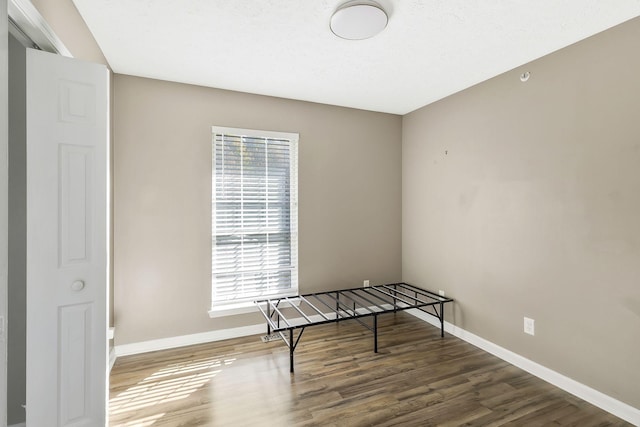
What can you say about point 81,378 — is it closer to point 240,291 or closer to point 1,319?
point 1,319

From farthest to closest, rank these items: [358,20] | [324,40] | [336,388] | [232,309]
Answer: [232,309] < [336,388] < [324,40] < [358,20]

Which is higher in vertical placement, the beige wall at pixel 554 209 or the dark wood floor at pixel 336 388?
the beige wall at pixel 554 209

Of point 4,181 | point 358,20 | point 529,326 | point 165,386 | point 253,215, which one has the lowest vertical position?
point 165,386

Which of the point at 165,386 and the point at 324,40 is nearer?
the point at 324,40

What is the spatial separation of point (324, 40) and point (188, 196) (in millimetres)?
1859

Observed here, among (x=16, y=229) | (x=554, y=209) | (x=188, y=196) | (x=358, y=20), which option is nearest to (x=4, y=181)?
(x=16, y=229)

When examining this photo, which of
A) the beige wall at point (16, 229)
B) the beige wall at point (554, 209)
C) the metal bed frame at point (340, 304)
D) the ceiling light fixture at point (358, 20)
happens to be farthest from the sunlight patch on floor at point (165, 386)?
the ceiling light fixture at point (358, 20)

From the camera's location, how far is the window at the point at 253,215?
122 inches

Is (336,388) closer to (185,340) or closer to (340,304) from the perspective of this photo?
(340,304)

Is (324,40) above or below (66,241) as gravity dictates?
above

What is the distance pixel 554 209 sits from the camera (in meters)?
2.35

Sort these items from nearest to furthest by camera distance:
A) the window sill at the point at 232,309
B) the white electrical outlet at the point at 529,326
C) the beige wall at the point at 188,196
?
the white electrical outlet at the point at 529,326, the beige wall at the point at 188,196, the window sill at the point at 232,309

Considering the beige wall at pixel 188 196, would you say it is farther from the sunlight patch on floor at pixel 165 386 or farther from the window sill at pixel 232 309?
the sunlight patch on floor at pixel 165 386

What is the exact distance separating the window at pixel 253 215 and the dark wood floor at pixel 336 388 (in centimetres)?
62
